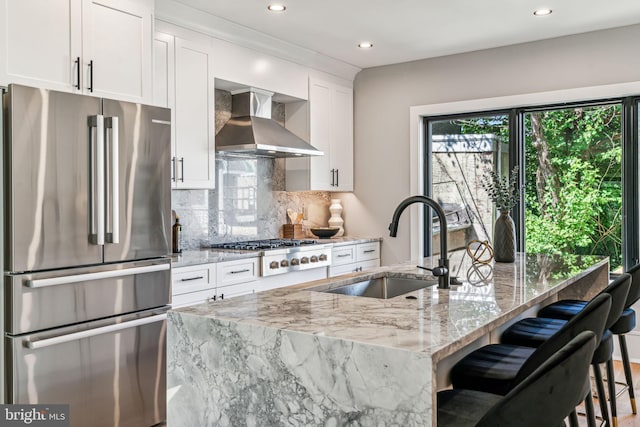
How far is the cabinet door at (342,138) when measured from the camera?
5355mm

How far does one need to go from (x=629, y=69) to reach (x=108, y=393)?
4.25 m

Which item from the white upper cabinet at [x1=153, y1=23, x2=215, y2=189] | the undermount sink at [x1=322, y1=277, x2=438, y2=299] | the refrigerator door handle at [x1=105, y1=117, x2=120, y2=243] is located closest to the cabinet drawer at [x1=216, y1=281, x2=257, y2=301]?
the white upper cabinet at [x1=153, y1=23, x2=215, y2=189]

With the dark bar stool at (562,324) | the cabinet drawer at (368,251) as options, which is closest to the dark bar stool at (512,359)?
the dark bar stool at (562,324)

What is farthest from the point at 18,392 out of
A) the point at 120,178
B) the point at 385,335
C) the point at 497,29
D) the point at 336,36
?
the point at 497,29

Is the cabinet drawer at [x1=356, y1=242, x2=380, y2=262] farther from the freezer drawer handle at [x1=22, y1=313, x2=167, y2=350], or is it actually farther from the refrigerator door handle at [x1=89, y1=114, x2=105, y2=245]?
the refrigerator door handle at [x1=89, y1=114, x2=105, y2=245]

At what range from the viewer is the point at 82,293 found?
2.63 meters

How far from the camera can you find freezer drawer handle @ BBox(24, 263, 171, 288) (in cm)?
244

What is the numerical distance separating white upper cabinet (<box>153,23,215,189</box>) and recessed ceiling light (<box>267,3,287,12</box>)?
0.56m

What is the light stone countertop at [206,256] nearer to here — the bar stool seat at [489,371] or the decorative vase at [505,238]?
the decorative vase at [505,238]

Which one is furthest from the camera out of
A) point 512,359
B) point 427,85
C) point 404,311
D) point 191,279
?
point 427,85

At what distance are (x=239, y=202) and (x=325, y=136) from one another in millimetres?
1102

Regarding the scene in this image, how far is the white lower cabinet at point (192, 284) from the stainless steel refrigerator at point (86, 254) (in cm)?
23

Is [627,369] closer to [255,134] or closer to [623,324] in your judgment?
[623,324]

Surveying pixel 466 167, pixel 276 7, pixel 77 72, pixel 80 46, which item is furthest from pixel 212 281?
pixel 466 167
